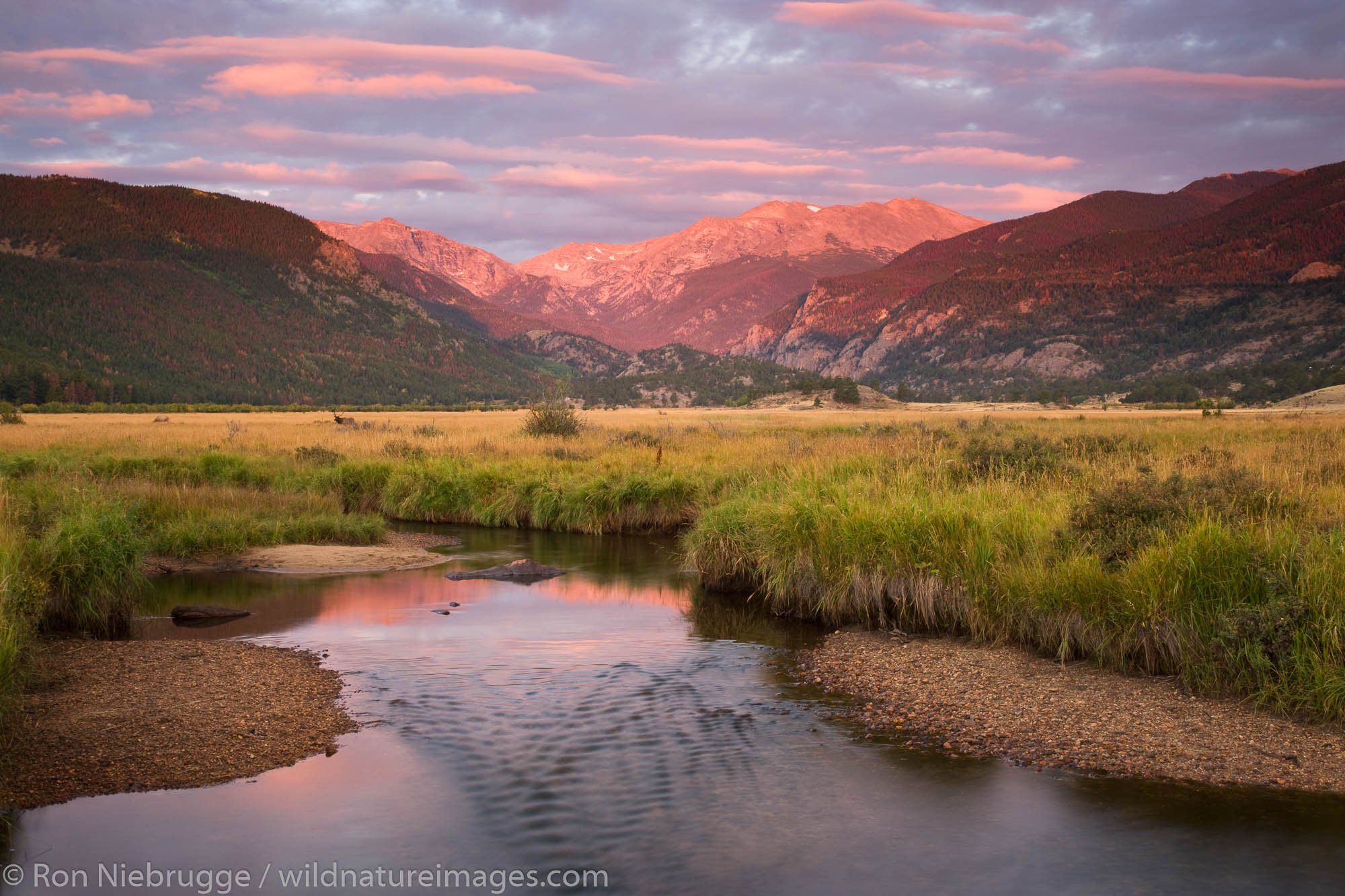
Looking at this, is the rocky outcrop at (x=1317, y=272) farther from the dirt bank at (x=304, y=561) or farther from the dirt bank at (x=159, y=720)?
the dirt bank at (x=159, y=720)

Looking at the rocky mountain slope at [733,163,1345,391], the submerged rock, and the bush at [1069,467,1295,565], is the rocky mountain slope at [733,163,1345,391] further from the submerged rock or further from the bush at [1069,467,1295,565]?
the submerged rock

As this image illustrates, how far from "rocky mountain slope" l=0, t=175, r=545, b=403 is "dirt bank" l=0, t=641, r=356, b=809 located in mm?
104710

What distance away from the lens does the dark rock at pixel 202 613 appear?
1402 cm

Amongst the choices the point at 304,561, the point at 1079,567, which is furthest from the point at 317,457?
the point at 1079,567

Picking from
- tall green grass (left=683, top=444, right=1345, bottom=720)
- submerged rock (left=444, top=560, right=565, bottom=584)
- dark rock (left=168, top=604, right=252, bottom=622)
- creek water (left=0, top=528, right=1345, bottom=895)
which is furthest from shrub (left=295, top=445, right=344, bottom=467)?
creek water (left=0, top=528, right=1345, bottom=895)

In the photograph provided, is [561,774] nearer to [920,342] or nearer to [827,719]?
[827,719]

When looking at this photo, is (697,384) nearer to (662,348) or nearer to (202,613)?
(662,348)

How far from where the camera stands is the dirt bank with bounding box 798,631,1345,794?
7723 mm

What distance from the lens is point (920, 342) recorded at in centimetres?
18188

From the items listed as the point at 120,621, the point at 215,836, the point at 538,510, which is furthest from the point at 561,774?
the point at 538,510

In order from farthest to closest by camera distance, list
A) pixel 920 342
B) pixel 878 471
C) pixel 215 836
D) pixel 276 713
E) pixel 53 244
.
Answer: pixel 920 342
pixel 53 244
pixel 878 471
pixel 276 713
pixel 215 836

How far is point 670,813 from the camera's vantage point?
288 inches

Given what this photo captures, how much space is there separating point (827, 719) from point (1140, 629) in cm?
351

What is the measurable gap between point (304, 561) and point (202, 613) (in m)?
4.96
